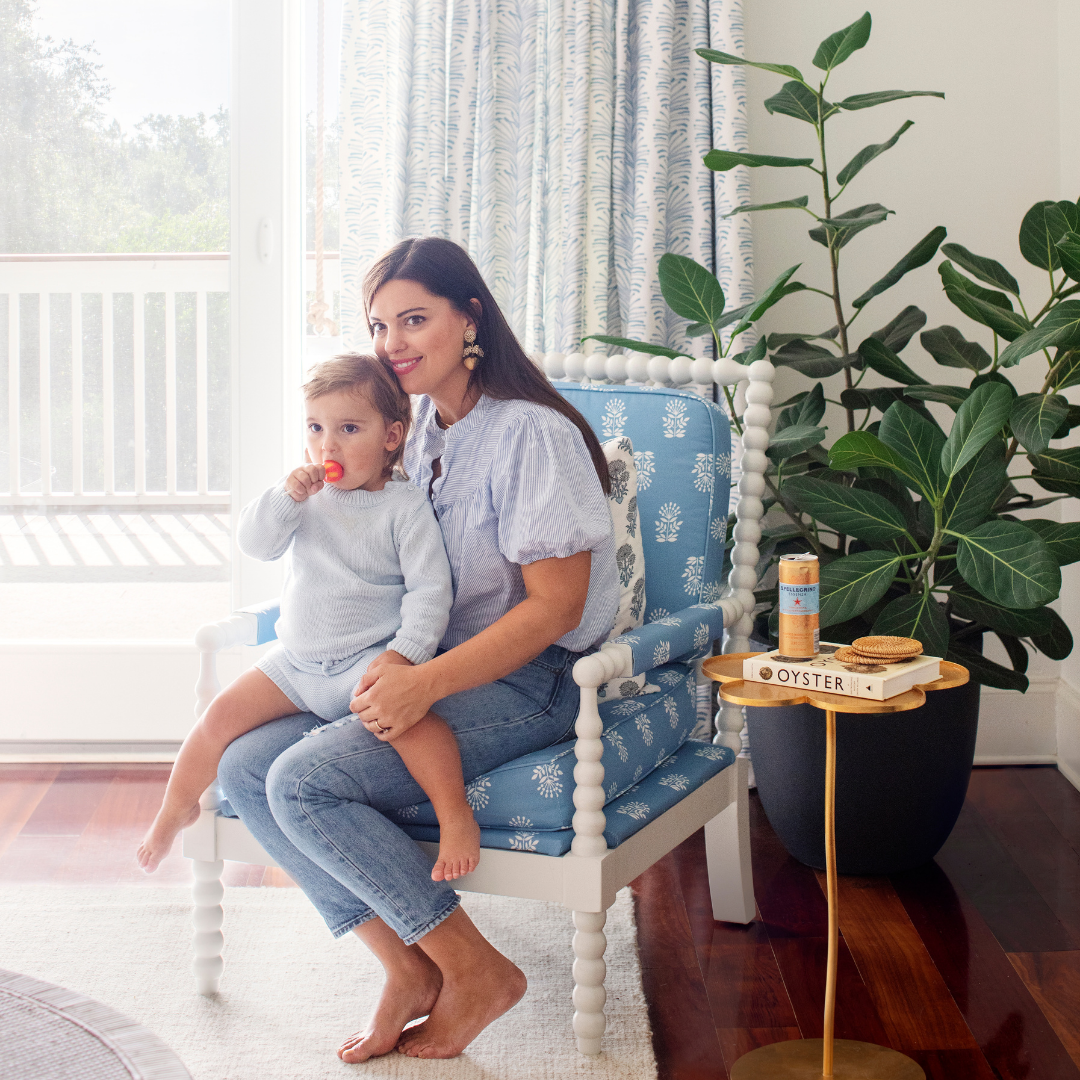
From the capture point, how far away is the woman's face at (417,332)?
5.26 feet

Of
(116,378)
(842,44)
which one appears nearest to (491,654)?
(842,44)

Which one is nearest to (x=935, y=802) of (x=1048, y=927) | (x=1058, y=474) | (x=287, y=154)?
(x=1048, y=927)

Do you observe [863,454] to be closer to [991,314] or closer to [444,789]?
[991,314]

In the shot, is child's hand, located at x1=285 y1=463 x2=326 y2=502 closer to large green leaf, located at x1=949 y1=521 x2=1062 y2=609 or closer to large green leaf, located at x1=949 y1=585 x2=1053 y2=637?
large green leaf, located at x1=949 y1=521 x2=1062 y2=609

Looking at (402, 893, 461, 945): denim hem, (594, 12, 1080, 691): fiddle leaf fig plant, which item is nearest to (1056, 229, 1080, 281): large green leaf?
(594, 12, 1080, 691): fiddle leaf fig plant

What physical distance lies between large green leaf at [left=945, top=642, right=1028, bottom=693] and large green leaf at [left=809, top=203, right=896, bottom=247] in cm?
78

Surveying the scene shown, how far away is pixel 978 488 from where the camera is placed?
175 cm

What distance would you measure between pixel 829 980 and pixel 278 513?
0.96m

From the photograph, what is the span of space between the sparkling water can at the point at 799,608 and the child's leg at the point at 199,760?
29.7 inches

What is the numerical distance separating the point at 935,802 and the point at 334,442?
50.3 inches

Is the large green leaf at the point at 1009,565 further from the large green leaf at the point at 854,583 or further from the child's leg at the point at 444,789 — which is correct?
the child's leg at the point at 444,789

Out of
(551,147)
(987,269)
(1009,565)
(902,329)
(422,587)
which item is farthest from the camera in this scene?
(551,147)

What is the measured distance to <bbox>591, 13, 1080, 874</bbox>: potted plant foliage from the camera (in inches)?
67.9

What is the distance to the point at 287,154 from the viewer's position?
2.65m
